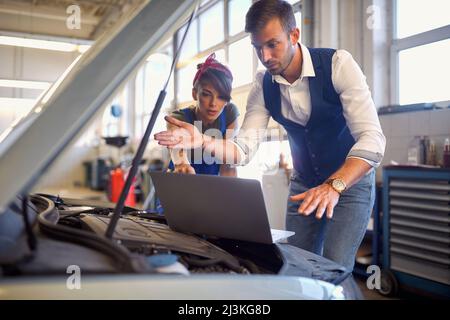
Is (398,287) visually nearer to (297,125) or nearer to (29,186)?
(297,125)

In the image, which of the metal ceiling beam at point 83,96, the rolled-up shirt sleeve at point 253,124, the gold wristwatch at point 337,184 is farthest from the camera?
the rolled-up shirt sleeve at point 253,124

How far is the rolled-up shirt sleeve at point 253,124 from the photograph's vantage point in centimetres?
114

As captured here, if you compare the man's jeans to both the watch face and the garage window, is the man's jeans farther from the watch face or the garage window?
the garage window

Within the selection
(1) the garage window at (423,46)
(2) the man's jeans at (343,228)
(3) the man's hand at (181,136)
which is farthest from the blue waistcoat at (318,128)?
(1) the garage window at (423,46)

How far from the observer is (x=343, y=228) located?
1048 millimetres

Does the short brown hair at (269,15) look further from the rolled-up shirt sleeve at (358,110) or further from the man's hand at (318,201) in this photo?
the man's hand at (318,201)

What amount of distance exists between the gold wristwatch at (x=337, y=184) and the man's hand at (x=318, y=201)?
28 mm

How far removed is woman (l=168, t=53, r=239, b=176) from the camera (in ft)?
3.48

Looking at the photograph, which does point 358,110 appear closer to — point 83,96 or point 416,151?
point 83,96

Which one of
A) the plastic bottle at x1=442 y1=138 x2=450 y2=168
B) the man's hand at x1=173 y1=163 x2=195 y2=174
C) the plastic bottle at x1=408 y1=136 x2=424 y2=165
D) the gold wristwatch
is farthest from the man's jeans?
the plastic bottle at x1=408 y1=136 x2=424 y2=165

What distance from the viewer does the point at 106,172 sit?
783 cm

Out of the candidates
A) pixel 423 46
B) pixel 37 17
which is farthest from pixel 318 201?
pixel 37 17

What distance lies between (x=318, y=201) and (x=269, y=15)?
0.52 metres
